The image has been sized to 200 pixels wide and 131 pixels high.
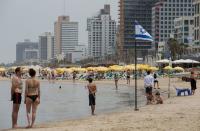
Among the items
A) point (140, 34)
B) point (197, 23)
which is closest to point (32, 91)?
point (140, 34)

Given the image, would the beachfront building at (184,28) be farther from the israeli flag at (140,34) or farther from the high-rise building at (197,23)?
the israeli flag at (140,34)

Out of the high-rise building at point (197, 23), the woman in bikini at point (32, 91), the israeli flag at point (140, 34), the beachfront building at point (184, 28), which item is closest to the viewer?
the woman in bikini at point (32, 91)

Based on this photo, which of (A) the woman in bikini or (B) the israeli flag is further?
(B) the israeli flag

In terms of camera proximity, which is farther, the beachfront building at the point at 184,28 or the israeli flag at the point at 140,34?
the beachfront building at the point at 184,28

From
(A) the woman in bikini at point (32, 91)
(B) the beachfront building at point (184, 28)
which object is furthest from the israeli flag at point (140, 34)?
(B) the beachfront building at point (184, 28)

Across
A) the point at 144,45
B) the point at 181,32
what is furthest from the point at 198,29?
the point at 144,45

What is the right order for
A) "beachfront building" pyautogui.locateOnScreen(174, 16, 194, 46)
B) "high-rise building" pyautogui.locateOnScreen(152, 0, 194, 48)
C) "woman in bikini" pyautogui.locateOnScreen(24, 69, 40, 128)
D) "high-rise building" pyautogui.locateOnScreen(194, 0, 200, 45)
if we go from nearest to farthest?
"woman in bikini" pyautogui.locateOnScreen(24, 69, 40, 128) → "high-rise building" pyautogui.locateOnScreen(194, 0, 200, 45) → "beachfront building" pyautogui.locateOnScreen(174, 16, 194, 46) → "high-rise building" pyautogui.locateOnScreen(152, 0, 194, 48)

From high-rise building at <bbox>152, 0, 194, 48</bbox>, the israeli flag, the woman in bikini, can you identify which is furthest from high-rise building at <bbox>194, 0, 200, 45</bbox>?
the woman in bikini

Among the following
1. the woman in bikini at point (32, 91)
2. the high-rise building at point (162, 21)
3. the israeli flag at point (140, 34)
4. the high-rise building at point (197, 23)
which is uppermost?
the high-rise building at point (162, 21)

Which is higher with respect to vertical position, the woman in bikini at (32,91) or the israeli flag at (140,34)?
the israeli flag at (140,34)

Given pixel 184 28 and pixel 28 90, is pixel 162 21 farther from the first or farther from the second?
pixel 28 90

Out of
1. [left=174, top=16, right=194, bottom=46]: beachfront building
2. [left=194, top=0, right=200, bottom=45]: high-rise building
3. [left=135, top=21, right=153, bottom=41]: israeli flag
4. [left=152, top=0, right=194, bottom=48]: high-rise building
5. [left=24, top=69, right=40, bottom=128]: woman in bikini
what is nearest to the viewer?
[left=24, top=69, right=40, bottom=128]: woman in bikini

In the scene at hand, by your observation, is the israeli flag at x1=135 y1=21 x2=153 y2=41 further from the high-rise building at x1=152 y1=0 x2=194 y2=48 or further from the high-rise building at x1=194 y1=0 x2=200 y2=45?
the high-rise building at x1=152 y1=0 x2=194 y2=48

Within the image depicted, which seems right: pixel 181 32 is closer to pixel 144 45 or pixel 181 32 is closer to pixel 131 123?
pixel 144 45
